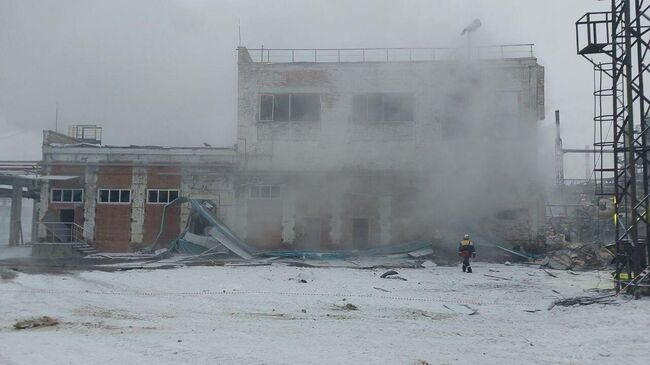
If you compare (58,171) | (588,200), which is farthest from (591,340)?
(588,200)

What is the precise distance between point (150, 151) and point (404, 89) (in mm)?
12901

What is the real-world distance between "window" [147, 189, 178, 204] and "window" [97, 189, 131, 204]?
107 cm

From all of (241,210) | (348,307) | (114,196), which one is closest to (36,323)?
(348,307)

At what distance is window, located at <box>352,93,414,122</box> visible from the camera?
2312 centimetres

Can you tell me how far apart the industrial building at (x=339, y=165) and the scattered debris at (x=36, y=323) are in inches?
574

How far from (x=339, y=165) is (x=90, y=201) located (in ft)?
39.6

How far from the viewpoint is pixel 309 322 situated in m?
8.21

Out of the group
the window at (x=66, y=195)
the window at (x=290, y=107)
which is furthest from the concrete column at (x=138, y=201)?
the window at (x=290, y=107)

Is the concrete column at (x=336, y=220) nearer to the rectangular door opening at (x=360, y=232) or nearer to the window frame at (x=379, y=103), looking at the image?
the rectangular door opening at (x=360, y=232)

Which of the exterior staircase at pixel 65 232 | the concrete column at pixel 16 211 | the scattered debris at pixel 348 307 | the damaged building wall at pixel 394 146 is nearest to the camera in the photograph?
the scattered debris at pixel 348 307

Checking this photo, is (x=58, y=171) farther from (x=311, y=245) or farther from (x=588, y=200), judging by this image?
(x=588, y=200)

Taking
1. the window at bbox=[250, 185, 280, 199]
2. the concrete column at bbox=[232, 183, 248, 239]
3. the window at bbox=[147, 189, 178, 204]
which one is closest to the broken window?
the window at bbox=[250, 185, 280, 199]

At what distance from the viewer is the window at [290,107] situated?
924 inches

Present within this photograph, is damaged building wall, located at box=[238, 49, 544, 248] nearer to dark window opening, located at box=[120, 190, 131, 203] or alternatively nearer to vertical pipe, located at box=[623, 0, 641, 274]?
dark window opening, located at box=[120, 190, 131, 203]
